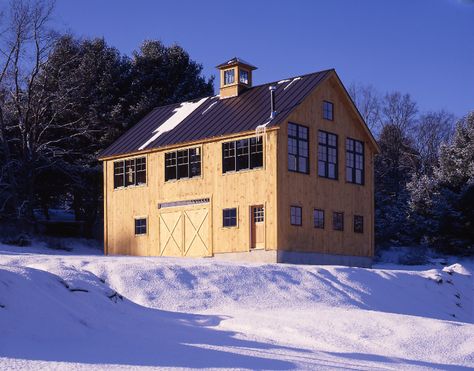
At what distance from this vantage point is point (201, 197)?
3322 cm

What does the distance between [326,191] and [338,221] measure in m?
1.48

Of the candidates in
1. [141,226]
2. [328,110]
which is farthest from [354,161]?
[141,226]

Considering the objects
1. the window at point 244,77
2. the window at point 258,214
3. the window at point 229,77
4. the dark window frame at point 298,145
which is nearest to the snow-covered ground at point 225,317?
the window at point 258,214

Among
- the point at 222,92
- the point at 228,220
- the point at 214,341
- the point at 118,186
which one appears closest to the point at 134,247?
the point at 118,186

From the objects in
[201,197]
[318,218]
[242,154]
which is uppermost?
[242,154]

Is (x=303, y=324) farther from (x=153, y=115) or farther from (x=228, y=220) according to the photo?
(x=153, y=115)

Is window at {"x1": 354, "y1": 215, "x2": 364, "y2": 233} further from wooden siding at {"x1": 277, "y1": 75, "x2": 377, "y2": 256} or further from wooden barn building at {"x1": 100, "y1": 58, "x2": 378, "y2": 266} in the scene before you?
wooden siding at {"x1": 277, "y1": 75, "x2": 377, "y2": 256}

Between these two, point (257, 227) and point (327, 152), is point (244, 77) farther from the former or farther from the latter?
point (257, 227)

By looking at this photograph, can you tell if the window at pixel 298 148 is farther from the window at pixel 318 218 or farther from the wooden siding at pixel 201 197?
the window at pixel 318 218

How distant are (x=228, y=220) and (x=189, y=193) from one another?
2.46 metres

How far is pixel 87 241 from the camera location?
1770 inches

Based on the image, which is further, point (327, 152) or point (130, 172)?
point (130, 172)

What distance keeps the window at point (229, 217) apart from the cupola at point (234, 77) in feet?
21.4

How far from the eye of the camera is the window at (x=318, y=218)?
32500 mm
